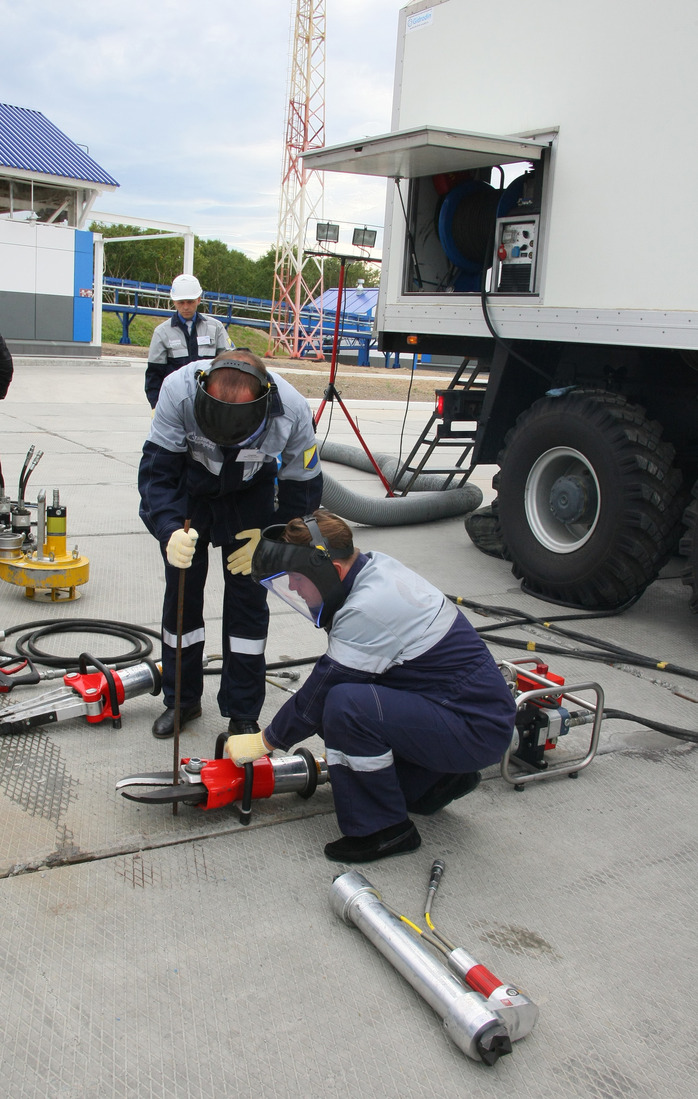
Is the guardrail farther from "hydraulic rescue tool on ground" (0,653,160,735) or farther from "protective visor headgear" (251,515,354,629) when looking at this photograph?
"protective visor headgear" (251,515,354,629)

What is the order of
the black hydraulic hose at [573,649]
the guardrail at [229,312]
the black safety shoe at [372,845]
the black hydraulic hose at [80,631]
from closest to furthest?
the black safety shoe at [372,845] → the black hydraulic hose at [80,631] → the black hydraulic hose at [573,649] → the guardrail at [229,312]

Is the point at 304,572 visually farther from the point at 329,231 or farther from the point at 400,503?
the point at 329,231

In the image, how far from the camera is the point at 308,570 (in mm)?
2623

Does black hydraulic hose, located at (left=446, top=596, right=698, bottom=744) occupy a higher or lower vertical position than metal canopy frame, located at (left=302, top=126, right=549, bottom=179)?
lower

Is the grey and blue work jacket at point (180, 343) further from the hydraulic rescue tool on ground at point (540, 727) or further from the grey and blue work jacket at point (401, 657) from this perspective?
the grey and blue work jacket at point (401, 657)

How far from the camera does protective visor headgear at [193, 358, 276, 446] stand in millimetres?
2863

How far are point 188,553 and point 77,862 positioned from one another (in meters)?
0.97

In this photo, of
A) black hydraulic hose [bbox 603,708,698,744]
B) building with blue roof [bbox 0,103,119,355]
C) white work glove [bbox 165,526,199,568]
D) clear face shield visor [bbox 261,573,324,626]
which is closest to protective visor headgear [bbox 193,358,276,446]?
white work glove [bbox 165,526,199,568]

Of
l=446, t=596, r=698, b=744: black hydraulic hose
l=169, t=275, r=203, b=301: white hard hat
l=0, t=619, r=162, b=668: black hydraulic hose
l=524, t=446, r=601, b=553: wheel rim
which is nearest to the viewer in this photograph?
l=0, t=619, r=162, b=668: black hydraulic hose

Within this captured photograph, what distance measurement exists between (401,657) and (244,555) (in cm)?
78

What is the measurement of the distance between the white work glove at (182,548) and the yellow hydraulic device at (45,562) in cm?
217

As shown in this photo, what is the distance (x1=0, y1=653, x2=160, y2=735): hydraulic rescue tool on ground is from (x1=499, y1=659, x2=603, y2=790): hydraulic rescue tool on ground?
1.43m

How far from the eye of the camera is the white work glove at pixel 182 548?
291cm

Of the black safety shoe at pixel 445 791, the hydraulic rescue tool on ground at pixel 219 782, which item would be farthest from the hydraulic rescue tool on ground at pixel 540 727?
the hydraulic rescue tool on ground at pixel 219 782
